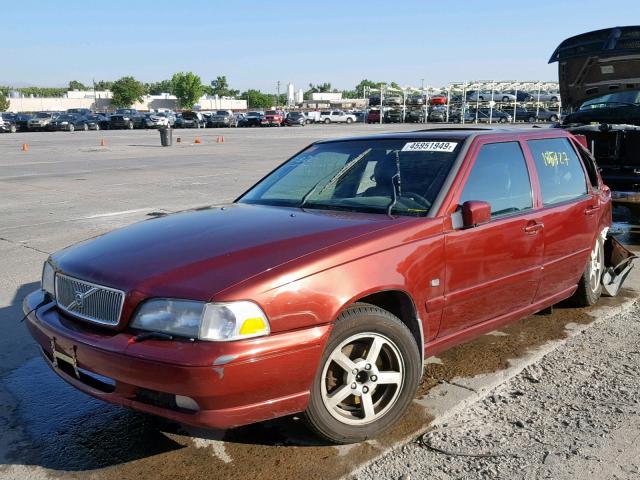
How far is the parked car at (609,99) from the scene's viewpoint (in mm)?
8391

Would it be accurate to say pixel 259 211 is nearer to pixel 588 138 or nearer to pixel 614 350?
pixel 614 350

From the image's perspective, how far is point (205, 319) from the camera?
104 inches

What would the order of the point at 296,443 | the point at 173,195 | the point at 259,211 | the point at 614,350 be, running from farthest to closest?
the point at 173,195
the point at 614,350
the point at 259,211
the point at 296,443

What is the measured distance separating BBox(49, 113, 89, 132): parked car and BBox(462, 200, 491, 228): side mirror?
49932 mm

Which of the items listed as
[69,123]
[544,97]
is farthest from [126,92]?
[544,97]

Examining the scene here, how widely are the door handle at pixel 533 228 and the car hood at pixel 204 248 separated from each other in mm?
1122

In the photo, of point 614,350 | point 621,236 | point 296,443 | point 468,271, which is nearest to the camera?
point 296,443

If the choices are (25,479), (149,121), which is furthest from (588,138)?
(149,121)

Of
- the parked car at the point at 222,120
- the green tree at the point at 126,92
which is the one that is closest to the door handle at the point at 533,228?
the parked car at the point at 222,120

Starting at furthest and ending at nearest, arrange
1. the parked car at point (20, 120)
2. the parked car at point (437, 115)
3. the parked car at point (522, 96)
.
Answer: the parked car at point (437, 115) → the parked car at point (522, 96) → the parked car at point (20, 120)

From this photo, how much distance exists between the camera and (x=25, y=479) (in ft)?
9.55

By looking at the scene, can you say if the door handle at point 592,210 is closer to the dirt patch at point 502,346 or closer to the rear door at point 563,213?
the rear door at point 563,213

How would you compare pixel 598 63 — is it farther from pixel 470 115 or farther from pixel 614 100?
pixel 470 115

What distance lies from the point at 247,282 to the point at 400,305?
3.27 ft
